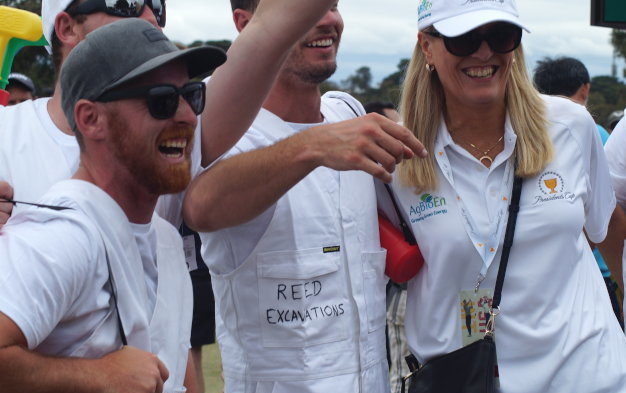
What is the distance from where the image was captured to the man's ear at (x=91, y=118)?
241 centimetres

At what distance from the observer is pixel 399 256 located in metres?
3.21

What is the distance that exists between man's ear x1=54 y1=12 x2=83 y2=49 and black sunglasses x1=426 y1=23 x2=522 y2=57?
1.26m

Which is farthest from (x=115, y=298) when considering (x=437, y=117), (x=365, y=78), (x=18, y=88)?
(x=365, y=78)

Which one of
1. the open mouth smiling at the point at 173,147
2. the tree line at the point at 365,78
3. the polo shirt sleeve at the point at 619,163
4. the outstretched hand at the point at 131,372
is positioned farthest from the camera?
the tree line at the point at 365,78

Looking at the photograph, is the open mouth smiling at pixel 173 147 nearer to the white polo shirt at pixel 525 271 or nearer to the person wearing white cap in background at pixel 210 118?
the person wearing white cap in background at pixel 210 118

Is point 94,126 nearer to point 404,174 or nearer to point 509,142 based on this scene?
point 404,174

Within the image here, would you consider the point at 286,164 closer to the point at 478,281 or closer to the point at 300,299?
the point at 300,299

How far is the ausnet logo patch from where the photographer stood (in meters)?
3.23

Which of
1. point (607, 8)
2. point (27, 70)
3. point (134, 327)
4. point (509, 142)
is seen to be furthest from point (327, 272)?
point (27, 70)

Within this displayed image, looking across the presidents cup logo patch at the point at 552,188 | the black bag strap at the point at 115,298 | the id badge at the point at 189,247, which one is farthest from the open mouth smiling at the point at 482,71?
the id badge at the point at 189,247

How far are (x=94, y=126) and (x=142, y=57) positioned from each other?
0.71 ft

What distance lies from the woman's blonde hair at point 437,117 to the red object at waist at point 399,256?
0.19 m

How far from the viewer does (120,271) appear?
7.45 feet

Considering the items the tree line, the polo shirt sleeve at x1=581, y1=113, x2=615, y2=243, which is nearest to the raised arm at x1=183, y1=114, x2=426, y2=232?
the polo shirt sleeve at x1=581, y1=113, x2=615, y2=243
